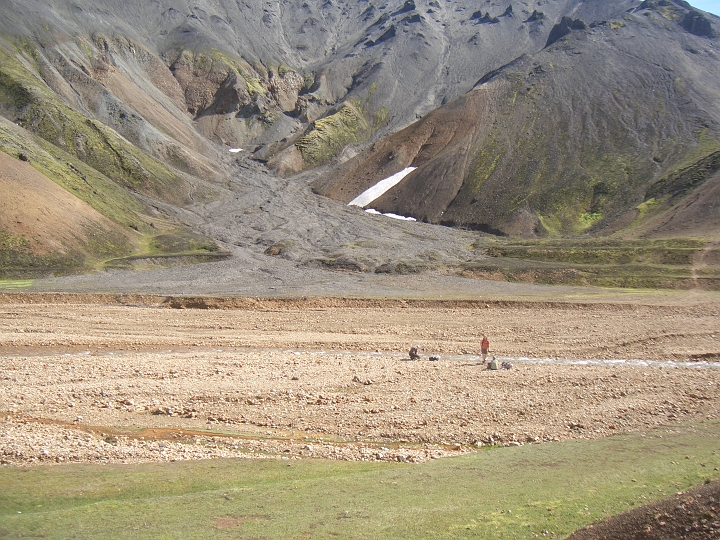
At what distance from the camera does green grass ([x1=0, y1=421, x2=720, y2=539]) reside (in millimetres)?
11336

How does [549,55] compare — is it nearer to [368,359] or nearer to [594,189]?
[594,189]

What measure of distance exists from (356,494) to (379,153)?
131259 mm

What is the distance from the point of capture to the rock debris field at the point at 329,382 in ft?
60.6

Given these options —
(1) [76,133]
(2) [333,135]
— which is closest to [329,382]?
(1) [76,133]

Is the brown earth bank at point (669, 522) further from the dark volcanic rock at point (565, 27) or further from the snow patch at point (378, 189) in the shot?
the dark volcanic rock at point (565, 27)

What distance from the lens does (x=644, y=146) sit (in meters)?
114

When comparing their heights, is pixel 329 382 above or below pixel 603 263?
below

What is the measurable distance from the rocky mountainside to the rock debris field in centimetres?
3567

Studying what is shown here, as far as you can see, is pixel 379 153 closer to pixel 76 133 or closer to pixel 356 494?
pixel 76 133

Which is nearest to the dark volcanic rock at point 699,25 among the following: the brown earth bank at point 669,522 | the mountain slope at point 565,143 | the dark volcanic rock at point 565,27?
the mountain slope at point 565,143

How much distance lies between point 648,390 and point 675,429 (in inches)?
216

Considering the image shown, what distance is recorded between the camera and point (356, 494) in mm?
13234

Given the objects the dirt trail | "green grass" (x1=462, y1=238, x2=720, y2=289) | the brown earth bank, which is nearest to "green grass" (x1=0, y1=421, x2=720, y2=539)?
the brown earth bank

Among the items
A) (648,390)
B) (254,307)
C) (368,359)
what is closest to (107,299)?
(254,307)
